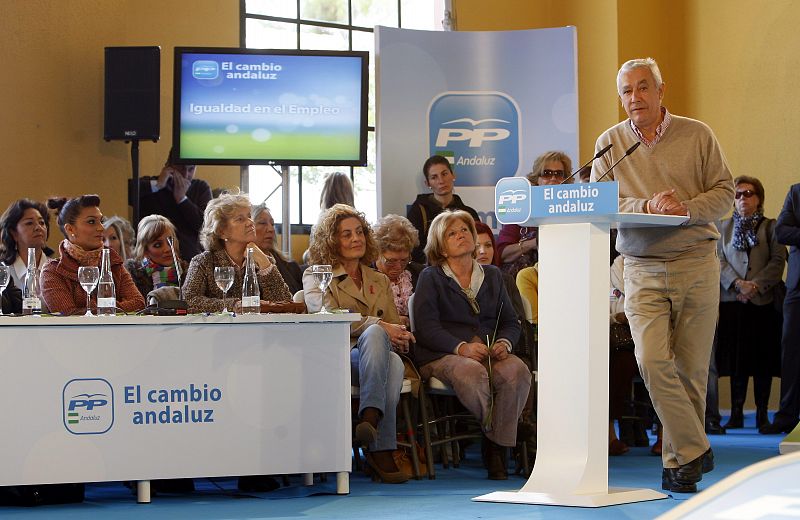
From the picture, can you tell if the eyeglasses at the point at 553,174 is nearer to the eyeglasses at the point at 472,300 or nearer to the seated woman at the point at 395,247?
the seated woman at the point at 395,247

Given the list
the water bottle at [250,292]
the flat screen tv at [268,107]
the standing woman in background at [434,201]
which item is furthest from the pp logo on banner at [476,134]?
the water bottle at [250,292]

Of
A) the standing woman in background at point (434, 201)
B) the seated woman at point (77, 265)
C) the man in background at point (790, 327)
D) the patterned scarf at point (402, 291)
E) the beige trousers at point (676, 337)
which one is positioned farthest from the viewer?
the man in background at point (790, 327)

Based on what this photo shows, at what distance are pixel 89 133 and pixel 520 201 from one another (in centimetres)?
506

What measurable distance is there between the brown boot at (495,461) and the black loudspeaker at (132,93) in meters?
3.46

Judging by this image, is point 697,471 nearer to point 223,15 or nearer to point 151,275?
point 151,275

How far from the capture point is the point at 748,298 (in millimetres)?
7832

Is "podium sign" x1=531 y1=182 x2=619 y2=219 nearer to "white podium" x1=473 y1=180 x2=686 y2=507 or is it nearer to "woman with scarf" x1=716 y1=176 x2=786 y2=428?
"white podium" x1=473 y1=180 x2=686 y2=507

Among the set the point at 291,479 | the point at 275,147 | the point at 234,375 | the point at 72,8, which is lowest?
the point at 291,479

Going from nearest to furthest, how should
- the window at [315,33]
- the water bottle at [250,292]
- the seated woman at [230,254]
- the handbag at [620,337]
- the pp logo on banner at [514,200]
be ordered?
the pp logo on banner at [514,200], the water bottle at [250,292], the seated woman at [230,254], the handbag at [620,337], the window at [315,33]

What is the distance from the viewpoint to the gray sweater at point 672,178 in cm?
435

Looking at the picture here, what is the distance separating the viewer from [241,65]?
695 centimetres

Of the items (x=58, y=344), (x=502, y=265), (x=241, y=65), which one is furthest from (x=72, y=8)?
(x=58, y=344)

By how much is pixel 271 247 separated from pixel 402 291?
2.69ft

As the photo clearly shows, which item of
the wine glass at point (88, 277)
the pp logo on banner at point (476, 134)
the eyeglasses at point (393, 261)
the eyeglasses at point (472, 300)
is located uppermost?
the pp logo on banner at point (476, 134)
